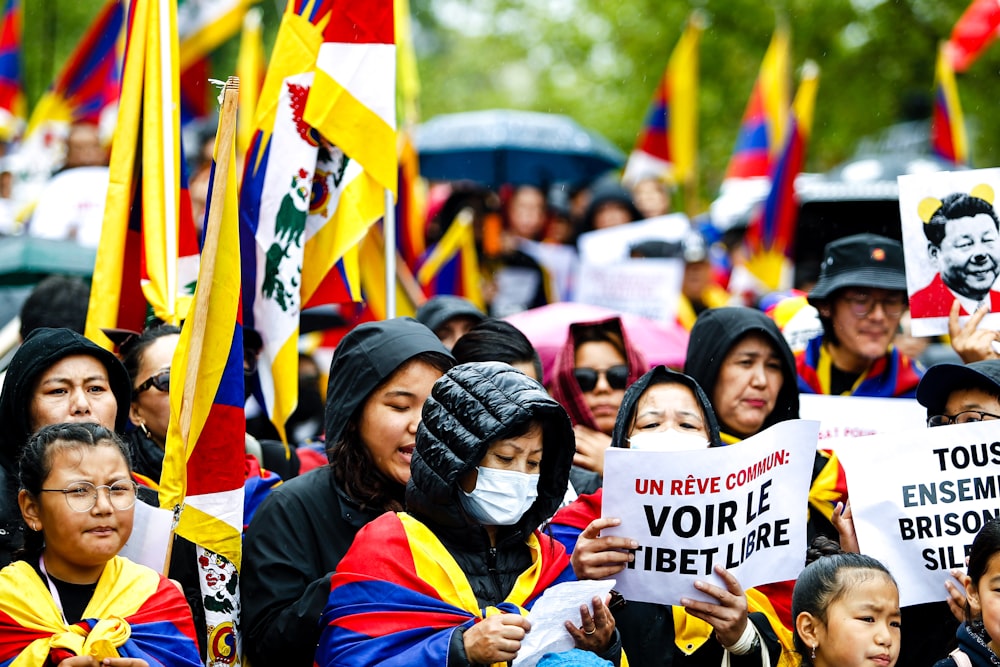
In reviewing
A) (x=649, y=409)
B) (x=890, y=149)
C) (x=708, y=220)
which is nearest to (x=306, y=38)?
(x=649, y=409)

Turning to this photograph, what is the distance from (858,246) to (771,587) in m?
2.08

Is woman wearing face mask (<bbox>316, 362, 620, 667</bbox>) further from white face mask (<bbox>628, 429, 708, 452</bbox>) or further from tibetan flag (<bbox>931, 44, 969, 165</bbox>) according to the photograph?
tibetan flag (<bbox>931, 44, 969, 165</bbox>)

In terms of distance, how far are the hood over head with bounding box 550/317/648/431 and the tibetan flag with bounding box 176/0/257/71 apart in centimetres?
528

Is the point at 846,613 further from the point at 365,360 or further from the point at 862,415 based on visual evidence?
the point at 365,360

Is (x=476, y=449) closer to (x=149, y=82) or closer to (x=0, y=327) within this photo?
(x=149, y=82)

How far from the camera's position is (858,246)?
639cm

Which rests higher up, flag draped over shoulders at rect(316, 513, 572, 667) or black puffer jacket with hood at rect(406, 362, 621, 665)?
black puffer jacket with hood at rect(406, 362, 621, 665)

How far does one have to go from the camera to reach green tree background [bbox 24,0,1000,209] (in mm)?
18125

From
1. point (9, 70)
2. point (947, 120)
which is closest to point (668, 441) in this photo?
point (947, 120)

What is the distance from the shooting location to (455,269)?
961 centimetres

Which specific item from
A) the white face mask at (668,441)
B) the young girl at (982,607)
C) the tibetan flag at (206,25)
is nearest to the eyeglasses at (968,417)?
the young girl at (982,607)

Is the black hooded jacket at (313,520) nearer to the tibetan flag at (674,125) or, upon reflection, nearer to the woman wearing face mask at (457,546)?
the woman wearing face mask at (457,546)

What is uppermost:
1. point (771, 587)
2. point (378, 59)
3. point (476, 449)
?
point (378, 59)

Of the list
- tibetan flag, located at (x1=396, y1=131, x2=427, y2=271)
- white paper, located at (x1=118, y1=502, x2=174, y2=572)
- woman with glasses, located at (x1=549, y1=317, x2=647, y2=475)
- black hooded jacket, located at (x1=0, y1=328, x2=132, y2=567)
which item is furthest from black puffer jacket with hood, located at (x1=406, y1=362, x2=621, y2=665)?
tibetan flag, located at (x1=396, y1=131, x2=427, y2=271)
